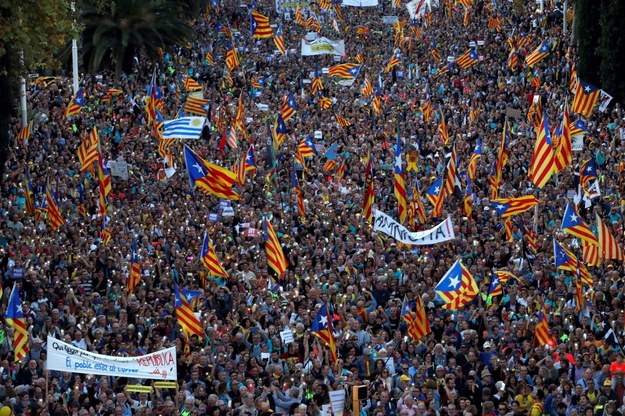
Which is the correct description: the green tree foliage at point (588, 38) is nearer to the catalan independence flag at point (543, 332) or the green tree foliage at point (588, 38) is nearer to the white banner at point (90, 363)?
the catalan independence flag at point (543, 332)

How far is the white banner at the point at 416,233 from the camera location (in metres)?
29.8

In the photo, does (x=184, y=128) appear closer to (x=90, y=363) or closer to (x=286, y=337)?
(x=286, y=337)

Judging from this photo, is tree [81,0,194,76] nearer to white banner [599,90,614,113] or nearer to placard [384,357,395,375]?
white banner [599,90,614,113]

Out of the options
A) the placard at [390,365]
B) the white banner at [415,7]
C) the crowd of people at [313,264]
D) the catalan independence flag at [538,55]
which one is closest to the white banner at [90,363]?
the crowd of people at [313,264]

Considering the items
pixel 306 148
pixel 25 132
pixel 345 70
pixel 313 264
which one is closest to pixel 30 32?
pixel 25 132

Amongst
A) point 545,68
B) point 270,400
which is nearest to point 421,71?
point 545,68

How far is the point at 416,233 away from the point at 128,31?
98.6 feet

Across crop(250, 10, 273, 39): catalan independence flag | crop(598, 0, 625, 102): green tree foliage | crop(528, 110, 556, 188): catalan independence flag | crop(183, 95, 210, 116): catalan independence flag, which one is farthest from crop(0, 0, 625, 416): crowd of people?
crop(250, 10, 273, 39): catalan independence flag

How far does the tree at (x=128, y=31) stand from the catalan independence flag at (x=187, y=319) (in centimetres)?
3118

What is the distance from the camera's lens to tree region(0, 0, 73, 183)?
117 feet

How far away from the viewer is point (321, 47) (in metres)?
57.5

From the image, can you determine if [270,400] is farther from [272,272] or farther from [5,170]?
[5,170]

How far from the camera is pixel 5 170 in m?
40.8

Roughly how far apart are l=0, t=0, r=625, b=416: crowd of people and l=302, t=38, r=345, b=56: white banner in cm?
188
